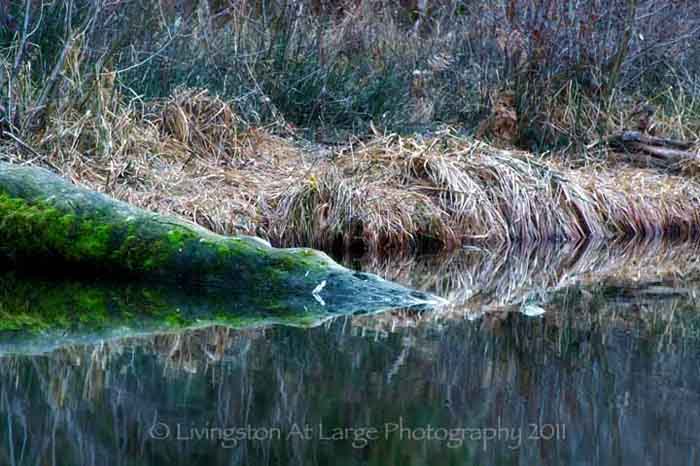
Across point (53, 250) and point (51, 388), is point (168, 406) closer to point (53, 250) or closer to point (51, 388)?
point (51, 388)

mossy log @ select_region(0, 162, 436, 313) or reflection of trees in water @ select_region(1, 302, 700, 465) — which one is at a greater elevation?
reflection of trees in water @ select_region(1, 302, 700, 465)

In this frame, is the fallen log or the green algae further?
the fallen log

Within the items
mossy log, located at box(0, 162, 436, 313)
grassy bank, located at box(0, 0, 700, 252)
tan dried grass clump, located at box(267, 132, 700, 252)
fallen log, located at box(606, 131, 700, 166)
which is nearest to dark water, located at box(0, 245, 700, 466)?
mossy log, located at box(0, 162, 436, 313)

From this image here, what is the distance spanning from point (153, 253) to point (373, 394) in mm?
2628

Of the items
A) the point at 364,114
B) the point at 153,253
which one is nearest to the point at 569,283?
the point at 153,253

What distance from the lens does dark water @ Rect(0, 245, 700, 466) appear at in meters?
3.83

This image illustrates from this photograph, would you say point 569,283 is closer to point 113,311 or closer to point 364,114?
point 113,311

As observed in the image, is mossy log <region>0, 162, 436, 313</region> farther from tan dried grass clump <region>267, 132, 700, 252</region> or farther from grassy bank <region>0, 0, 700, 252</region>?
tan dried grass clump <region>267, 132, 700, 252</region>

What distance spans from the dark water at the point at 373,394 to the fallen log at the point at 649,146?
5916 millimetres

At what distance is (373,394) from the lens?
446 cm

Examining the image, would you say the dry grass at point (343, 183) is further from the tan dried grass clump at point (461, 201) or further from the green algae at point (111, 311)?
the green algae at point (111, 311)

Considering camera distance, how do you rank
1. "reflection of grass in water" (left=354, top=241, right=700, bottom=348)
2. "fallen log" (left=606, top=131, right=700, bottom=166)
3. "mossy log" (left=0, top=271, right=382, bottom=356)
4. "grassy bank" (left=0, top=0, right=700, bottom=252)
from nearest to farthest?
"mossy log" (left=0, top=271, right=382, bottom=356), "reflection of grass in water" (left=354, top=241, right=700, bottom=348), "grassy bank" (left=0, top=0, right=700, bottom=252), "fallen log" (left=606, top=131, right=700, bottom=166)

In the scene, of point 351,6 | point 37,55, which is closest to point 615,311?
point 37,55

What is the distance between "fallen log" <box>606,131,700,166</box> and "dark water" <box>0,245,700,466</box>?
5916 mm
